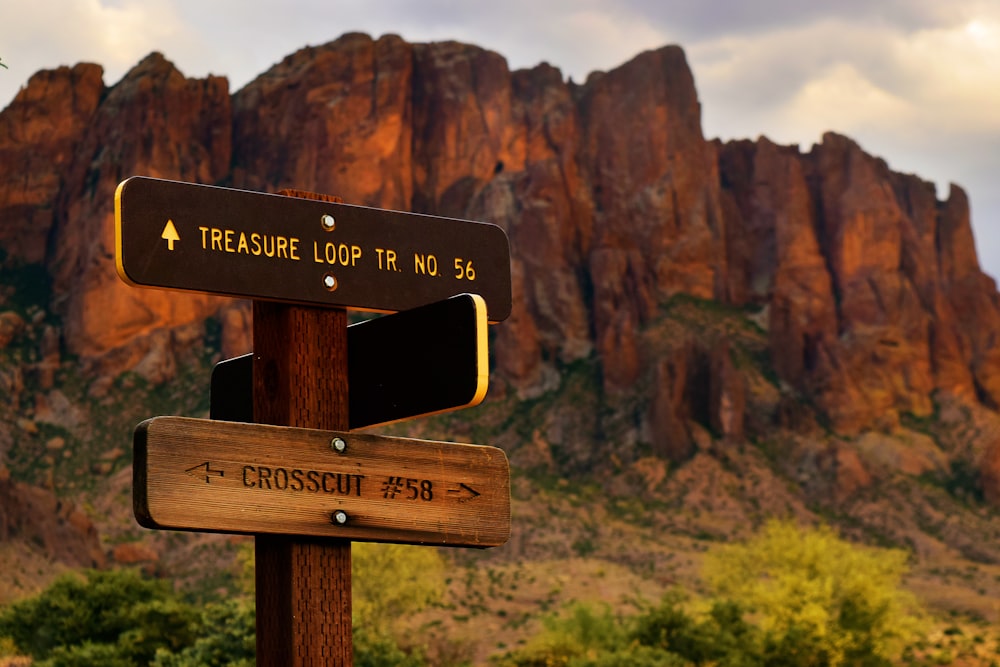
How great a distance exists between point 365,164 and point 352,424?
122 metres

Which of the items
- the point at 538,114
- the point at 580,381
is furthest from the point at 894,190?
the point at 580,381

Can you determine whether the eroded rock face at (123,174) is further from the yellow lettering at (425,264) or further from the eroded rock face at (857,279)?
the yellow lettering at (425,264)

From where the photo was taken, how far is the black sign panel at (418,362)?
6457 mm

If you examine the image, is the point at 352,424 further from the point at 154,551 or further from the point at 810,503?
the point at 810,503

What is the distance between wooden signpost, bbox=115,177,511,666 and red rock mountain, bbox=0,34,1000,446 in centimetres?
10043

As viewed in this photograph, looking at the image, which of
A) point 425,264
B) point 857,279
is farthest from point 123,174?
point 425,264

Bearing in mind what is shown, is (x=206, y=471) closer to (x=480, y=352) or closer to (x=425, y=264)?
(x=480, y=352)

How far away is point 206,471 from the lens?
604 centimetres

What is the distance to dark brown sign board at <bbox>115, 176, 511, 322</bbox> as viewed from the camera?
20.2ft

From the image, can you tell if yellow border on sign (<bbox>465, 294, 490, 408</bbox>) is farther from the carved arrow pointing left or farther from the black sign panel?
the carved arrow pointing left

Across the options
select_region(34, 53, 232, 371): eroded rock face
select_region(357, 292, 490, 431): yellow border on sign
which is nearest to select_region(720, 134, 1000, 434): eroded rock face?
select_region(34, 53, 232, 371): eroded rock face

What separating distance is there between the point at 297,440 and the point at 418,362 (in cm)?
62

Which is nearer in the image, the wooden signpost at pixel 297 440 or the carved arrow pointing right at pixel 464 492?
the wooden signpost at pixel 297 440

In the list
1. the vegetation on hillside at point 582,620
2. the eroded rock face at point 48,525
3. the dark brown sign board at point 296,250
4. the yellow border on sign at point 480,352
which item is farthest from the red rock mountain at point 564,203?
the yellow border on sign at point 480,352
